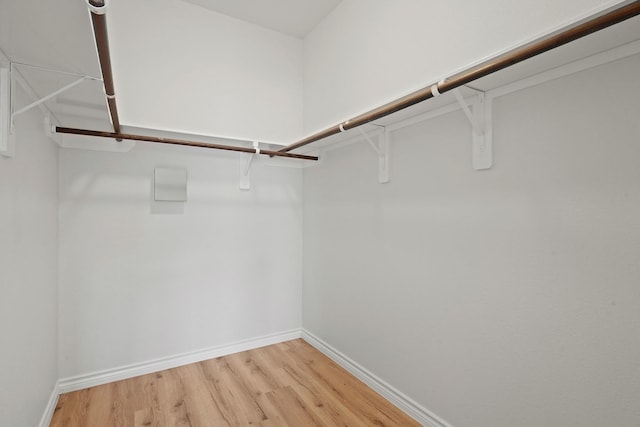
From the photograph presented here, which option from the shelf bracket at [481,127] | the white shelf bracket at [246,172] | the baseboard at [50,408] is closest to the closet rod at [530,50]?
the shelf bracket at [481,127]

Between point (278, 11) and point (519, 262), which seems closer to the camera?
point (519, 262)

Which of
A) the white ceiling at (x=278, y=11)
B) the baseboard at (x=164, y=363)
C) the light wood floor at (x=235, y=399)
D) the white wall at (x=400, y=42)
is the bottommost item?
the light wood floor at (x=235, y=399)

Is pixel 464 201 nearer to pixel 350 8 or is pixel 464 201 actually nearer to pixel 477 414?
pixel 477 414

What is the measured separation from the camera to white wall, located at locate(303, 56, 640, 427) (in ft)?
3.60

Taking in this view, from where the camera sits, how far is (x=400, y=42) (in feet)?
6.18

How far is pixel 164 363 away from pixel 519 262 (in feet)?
8.08

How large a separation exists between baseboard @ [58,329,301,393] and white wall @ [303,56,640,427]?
3.29 ft

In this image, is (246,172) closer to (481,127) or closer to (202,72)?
(202,72)

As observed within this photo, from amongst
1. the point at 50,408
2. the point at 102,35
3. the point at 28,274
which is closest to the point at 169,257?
the point at 28,274

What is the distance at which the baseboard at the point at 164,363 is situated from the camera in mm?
2104

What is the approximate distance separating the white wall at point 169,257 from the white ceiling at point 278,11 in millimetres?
1136

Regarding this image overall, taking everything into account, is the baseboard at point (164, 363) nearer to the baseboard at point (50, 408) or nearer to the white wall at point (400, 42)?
the baseboard at point (50, 408)

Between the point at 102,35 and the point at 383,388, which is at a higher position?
the point at 102,35

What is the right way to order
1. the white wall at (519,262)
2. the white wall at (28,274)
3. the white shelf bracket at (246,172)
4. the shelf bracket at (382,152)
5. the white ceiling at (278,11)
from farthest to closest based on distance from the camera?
the white shelf bracket at (246,172) → the white ceiling at (278,11) → the shelf bracket at (382,152) → the white wall at (28,274) → the white wall at (519,262)
